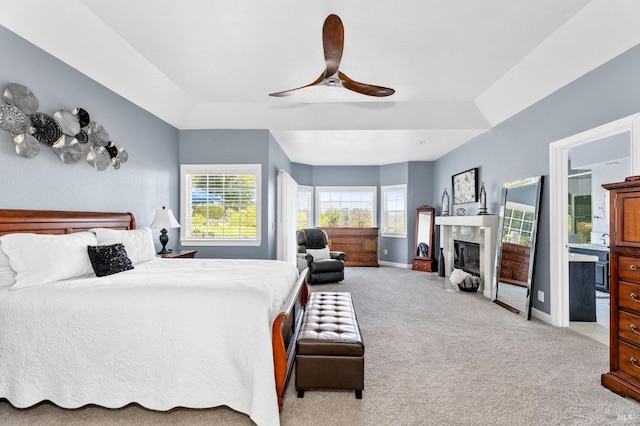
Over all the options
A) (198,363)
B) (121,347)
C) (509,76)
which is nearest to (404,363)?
(198,363)

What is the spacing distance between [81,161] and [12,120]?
797mm

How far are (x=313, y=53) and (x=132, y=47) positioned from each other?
1.87 meters

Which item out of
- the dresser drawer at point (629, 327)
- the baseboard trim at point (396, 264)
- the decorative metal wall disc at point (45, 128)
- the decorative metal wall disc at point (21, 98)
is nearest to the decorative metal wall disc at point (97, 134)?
the decorative metal wall disc at point (45, 128)

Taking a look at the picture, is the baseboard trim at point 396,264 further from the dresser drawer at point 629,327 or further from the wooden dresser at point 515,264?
the dresser drawer at point 629,327

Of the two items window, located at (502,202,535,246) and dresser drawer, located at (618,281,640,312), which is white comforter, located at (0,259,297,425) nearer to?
dresser drawer, located at (618,281,640,312)

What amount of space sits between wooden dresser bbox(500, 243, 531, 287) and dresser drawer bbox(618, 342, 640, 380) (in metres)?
1.89

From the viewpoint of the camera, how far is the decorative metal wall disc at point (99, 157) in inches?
134

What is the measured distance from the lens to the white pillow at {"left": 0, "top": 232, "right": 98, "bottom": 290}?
88.9 inches

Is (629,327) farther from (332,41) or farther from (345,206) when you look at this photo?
(345,206)

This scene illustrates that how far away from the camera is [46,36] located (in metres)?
2.81

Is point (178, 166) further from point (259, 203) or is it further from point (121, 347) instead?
point (121, 347)

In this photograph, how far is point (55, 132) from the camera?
115 inches

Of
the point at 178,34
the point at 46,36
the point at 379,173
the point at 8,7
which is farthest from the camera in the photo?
the point at 379,173

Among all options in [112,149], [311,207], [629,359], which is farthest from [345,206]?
[629,359]
